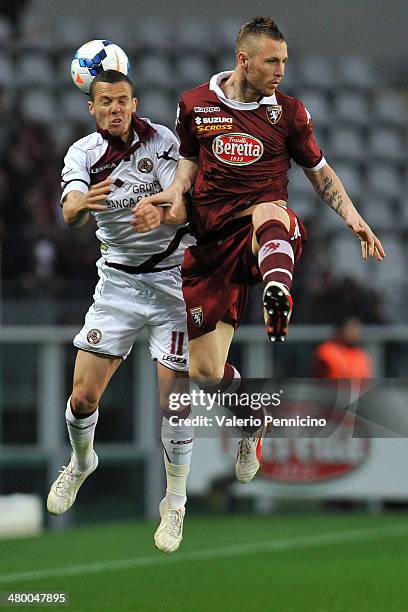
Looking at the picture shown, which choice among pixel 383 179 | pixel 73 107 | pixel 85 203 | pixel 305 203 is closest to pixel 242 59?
pixel 85 203

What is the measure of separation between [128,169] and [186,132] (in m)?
0.39

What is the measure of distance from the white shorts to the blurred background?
6208 millimetres

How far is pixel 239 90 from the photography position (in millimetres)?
6695

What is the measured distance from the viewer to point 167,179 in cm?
695

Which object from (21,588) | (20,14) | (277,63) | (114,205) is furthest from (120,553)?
(20,14)

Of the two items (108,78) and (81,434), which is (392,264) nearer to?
(81,434)

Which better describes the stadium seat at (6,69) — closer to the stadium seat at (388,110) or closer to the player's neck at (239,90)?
the stadium seat at (388,110)

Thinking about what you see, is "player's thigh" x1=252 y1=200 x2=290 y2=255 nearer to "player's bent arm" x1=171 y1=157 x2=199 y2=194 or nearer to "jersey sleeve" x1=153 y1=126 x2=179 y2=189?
"player's bent arm" x1=171 y1=157 x2=199 y2=194

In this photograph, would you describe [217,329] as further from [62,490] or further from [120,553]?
[120,553]

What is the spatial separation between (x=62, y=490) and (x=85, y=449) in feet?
0.88

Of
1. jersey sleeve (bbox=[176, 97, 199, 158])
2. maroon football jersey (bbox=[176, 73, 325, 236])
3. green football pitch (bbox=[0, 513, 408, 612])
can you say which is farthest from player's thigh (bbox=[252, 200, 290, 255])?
green football pitch (bbox=[0, 513, 408, 612])

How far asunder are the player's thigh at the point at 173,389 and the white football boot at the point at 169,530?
0.55 metres

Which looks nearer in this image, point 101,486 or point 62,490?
point 62,490

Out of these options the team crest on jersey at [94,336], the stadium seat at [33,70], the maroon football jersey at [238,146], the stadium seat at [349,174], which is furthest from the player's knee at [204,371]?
the stadium seat at [349,174]
